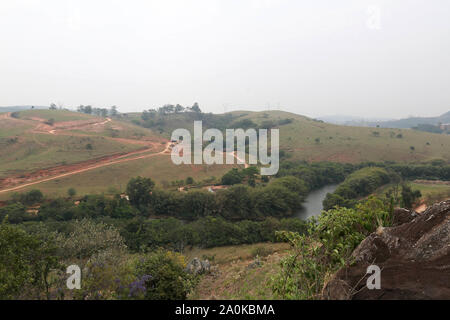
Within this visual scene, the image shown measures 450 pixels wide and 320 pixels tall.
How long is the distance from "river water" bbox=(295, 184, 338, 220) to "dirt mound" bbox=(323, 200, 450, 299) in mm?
37656

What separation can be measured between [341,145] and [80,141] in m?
88.6

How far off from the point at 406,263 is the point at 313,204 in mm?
47160

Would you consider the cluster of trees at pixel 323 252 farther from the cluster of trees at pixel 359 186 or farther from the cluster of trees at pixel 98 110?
the cluster of trees at pixel 98 110

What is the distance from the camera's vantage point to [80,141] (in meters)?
76.6

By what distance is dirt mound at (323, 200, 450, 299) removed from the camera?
6164mm

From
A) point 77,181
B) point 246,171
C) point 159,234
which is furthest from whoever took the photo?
point 246,171

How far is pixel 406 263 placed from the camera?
7098 mm

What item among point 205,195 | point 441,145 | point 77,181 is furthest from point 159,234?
point 441,145

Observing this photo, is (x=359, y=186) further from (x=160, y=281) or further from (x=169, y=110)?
(x=169, y=110)

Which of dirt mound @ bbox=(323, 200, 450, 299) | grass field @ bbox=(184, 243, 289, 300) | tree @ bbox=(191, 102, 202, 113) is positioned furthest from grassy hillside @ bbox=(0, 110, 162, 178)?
tree @ bbox=(191, 102, 202, 113)

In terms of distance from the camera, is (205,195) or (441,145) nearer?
(205,195)
